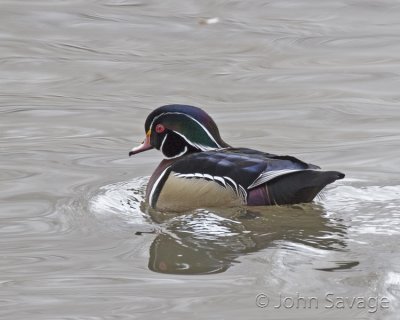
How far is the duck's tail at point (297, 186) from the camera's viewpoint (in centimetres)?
845

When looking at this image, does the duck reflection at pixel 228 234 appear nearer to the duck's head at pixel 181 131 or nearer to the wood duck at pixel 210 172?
the wood duck at pixel 210 172

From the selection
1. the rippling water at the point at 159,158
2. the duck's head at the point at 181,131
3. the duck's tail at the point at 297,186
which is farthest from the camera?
the duck's head at the point at 181,131

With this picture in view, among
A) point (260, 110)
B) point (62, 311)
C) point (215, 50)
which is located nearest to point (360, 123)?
point (260, 110)

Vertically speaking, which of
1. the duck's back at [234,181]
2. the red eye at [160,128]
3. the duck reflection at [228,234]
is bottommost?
the duck reflection at [228,234]

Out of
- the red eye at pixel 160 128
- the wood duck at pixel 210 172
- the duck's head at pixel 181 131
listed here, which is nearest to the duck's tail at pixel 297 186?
the wood duck at pixel 210 172

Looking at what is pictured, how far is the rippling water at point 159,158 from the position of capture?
23.4 feet

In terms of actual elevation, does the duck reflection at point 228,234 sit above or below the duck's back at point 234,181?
below

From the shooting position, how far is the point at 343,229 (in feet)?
27.2

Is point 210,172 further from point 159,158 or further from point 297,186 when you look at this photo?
point 159,158

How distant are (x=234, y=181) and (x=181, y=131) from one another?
31.2 inches

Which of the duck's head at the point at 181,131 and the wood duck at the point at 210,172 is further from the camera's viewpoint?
the duck's head at the point at 181,131

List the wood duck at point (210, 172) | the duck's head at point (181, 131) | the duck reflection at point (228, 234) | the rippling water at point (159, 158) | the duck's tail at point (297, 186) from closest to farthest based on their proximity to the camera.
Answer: the rippling water at point (159, 158) → the duck reflection at point (228, 234) → the duck's tail at point (297, 186) → the wood duck at point (210, 172) → the duck's head at point (181, 131)

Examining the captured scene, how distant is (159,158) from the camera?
10289 millimetres

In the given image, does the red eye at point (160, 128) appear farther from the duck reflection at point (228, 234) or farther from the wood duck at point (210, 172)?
the duck reflection at point (228, 234)
